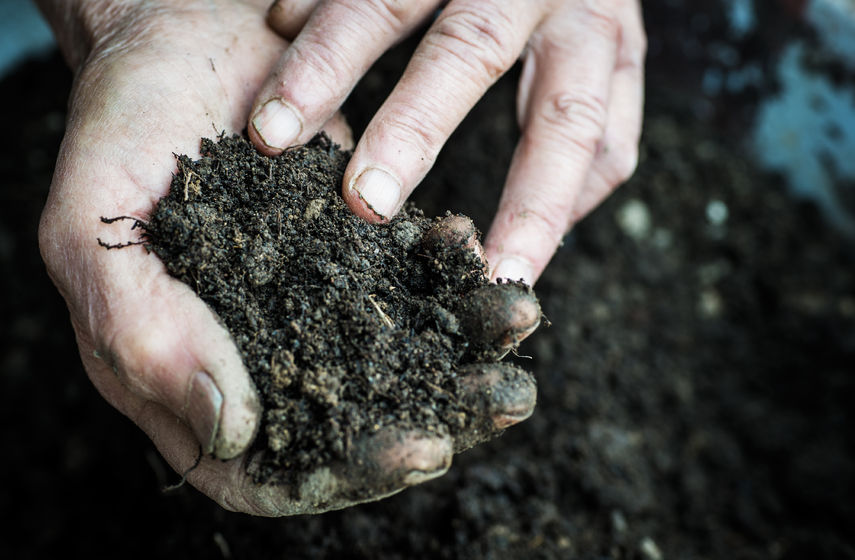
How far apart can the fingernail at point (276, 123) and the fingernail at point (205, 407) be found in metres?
0.51

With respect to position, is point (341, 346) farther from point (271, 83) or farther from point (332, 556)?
point (332, 556)

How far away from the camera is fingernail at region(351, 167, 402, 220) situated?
46.2 inches

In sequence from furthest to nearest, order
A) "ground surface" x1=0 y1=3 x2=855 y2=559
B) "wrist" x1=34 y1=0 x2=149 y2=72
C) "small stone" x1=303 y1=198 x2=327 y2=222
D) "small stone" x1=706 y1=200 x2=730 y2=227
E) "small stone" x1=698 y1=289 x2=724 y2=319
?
"small stone" x1=706 y1=200 x2=730 y2=227
"small stone" x1=698 y1=289 x2=724 y2=319
"ground surface" x1=0 y1=3 x2=855 y2=559
"wrist" x1=34 y1=0 x2=149 y2=72
"small stone" x1=303 y1=198 x2=327 y2=222

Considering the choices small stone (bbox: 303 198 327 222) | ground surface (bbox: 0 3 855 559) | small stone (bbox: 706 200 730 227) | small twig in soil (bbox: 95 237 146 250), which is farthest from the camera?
small stone (bbox: 706 200 730 227)

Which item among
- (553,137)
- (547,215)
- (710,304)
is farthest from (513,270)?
(710,304)

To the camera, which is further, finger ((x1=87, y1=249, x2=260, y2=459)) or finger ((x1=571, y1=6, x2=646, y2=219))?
finger ((x1=571, y1=6, x2=646, y2=219))

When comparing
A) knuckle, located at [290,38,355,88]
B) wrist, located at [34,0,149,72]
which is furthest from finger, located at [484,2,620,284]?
wrist, located at [34,0,149,72]

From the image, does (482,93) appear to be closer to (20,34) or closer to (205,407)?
(205,407)

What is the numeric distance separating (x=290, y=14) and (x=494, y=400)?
105 centimetres

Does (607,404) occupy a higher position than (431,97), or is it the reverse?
(431,97)

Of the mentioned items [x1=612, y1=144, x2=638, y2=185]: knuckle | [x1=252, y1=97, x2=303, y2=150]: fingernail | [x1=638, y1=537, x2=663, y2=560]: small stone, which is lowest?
[x1=638, y1=537, x2=663, y2=560]: small stone

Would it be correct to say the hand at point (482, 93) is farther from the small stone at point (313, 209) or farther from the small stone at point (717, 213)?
the small stone at point (717, 213)

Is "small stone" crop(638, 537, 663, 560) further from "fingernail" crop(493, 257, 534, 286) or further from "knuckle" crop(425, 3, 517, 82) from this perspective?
"knuckle" crop(425, 3, 517, 82)

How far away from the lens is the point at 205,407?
94 centimetres
